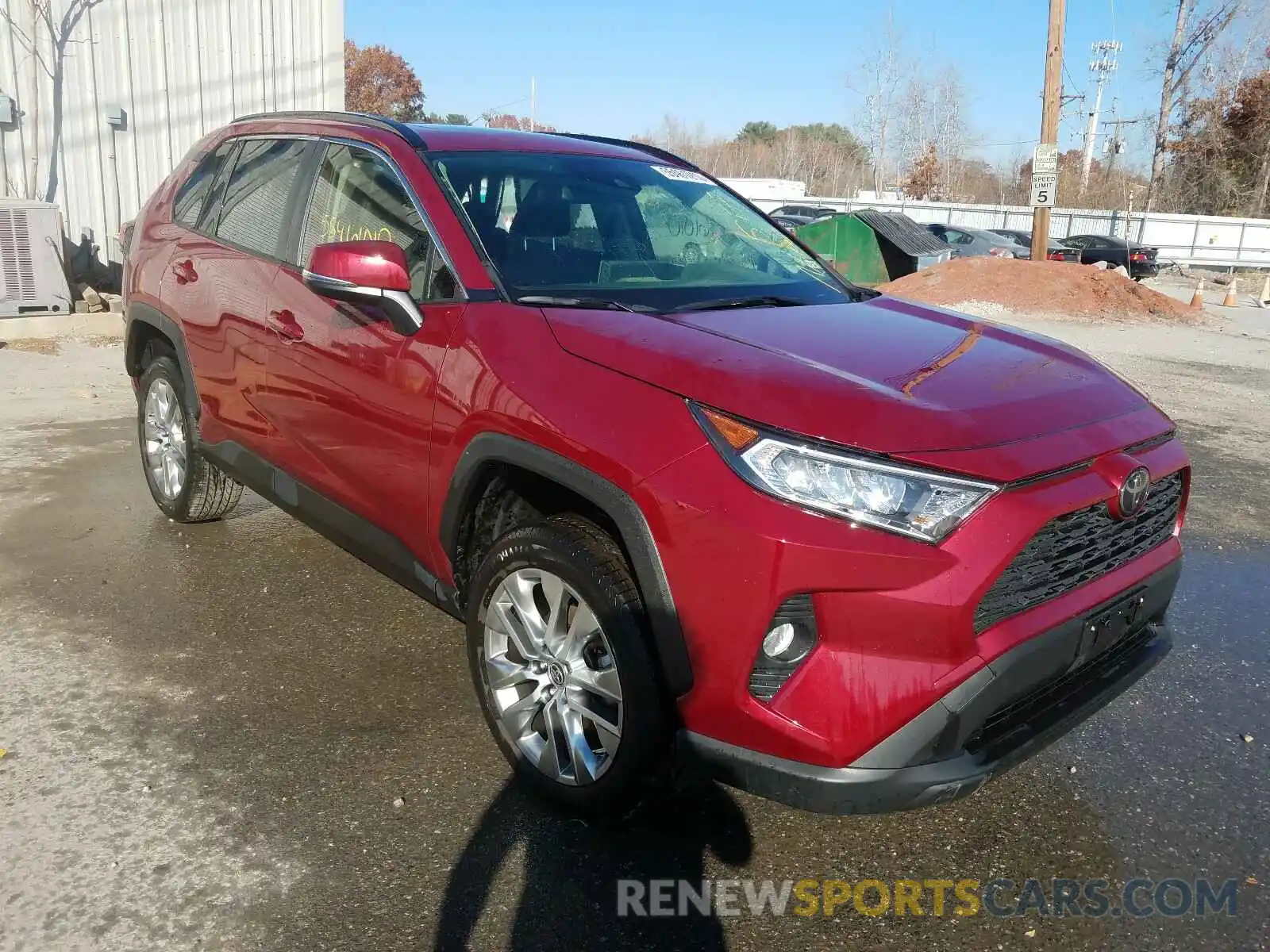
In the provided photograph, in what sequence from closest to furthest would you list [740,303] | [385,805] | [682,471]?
1. [682,471]
2. [385,805]
3. [740,303]

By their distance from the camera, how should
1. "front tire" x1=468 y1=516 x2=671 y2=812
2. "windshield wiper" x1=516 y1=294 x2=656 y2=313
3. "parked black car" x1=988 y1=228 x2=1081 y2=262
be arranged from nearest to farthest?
"front tire" x1=468 y1=516 x2=671 y2=812 → "windshield wiper" x1=516 y1=294 x2=656 y2=313 → "parked black car" x1=988 y1=228 x2=1081 y2=262

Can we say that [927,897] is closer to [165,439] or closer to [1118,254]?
[165,439]

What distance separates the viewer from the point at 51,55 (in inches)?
433

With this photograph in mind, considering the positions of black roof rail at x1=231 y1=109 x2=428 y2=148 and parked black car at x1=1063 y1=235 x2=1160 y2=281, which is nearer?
black roof rail at x1=231 y1=109 x2=428 y2=148

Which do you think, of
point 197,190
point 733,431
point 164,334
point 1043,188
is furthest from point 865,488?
point 1043,188

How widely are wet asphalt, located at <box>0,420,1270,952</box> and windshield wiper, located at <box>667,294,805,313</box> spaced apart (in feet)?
4.57

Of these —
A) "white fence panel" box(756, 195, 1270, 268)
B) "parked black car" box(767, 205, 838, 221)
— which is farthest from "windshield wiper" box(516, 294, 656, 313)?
"white fence panel" box(756, 195, 1270, 268)

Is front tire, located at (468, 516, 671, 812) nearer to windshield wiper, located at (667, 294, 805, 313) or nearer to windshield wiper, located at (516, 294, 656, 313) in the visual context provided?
windshield wiper, located at (516, 294, 656, 313)

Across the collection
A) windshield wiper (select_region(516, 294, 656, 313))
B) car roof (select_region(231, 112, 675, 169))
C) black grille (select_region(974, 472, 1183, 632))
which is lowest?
black grille (select_region(974, 472, 1183, 632))

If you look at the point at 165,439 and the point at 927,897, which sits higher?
the point at 165,439

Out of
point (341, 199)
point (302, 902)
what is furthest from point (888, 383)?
point (341, 199)

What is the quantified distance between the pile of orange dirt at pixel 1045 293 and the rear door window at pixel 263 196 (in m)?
13.8

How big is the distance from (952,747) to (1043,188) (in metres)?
17.3

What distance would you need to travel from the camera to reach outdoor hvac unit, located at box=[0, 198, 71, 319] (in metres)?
10.1
